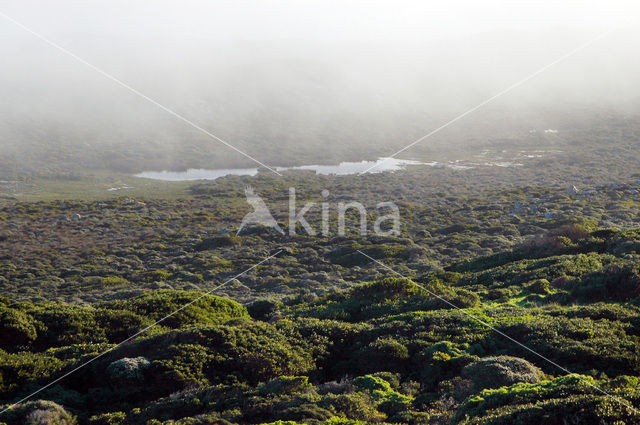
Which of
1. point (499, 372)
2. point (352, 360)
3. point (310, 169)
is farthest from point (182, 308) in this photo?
point (310, 169)

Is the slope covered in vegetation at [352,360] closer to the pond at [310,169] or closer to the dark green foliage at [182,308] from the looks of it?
the dark green foliage at [182,308]

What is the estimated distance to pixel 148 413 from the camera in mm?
8836

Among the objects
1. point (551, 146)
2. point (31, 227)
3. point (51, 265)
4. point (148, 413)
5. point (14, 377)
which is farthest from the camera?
point (551, 146)

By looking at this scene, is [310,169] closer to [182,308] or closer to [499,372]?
[182,308]

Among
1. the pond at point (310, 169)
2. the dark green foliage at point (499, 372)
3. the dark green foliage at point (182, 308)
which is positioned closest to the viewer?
the dark green foliage at point (499, 372)

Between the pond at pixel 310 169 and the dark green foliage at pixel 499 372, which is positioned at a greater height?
the pond at pixel 310 169

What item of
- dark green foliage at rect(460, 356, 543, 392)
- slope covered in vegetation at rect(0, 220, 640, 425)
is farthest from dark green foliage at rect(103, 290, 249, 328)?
dark green foliage at rect(460, 356, 543, 392)

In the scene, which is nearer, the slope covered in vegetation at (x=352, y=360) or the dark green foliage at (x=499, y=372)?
the slope covered in vegetation at (x=352, y=360)

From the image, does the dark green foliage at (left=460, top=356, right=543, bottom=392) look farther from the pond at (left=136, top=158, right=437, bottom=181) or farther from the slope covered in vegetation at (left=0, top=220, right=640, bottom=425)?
the pond at (left=136, top=158, right=437, bottom=181)

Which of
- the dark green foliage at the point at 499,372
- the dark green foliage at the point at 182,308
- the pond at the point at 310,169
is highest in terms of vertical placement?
the pond at the point at 310,169

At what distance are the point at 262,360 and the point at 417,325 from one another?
426 centimetres

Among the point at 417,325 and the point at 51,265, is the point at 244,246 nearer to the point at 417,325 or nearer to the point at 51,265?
the point at 51,265

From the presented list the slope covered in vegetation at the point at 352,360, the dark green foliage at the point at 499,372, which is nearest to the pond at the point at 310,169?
the slope covered in vegetation at the point at 352,360

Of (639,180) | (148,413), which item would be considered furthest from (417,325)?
(639,180)
